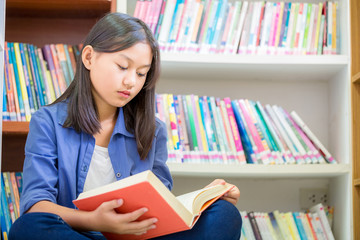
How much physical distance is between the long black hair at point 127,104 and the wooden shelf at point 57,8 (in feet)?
1.61

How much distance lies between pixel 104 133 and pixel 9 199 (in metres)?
0.54

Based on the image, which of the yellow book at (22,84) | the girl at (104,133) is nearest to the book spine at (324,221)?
the girl at (104,133)

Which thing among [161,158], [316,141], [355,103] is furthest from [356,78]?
[161,158]

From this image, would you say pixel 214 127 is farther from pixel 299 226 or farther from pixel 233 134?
pixel 299 226

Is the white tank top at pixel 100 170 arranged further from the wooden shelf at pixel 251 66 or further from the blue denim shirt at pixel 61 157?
the wooden shelf at pixel 251 66

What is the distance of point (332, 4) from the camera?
1.95m

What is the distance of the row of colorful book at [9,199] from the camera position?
1.73 meters

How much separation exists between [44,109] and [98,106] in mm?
152

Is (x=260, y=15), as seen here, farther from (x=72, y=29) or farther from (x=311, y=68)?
(x=72, y=29)

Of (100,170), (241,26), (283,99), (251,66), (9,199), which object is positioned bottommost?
(9,199)

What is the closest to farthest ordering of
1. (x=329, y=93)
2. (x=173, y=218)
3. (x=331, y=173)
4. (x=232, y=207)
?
(x=173, y=218), (x=232, y=207), (x=331, y=173), (x=329, y=93)

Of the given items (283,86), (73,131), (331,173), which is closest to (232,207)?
(73,131)

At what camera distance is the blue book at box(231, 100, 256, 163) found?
5.99ft

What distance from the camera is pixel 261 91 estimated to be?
2119 mm
